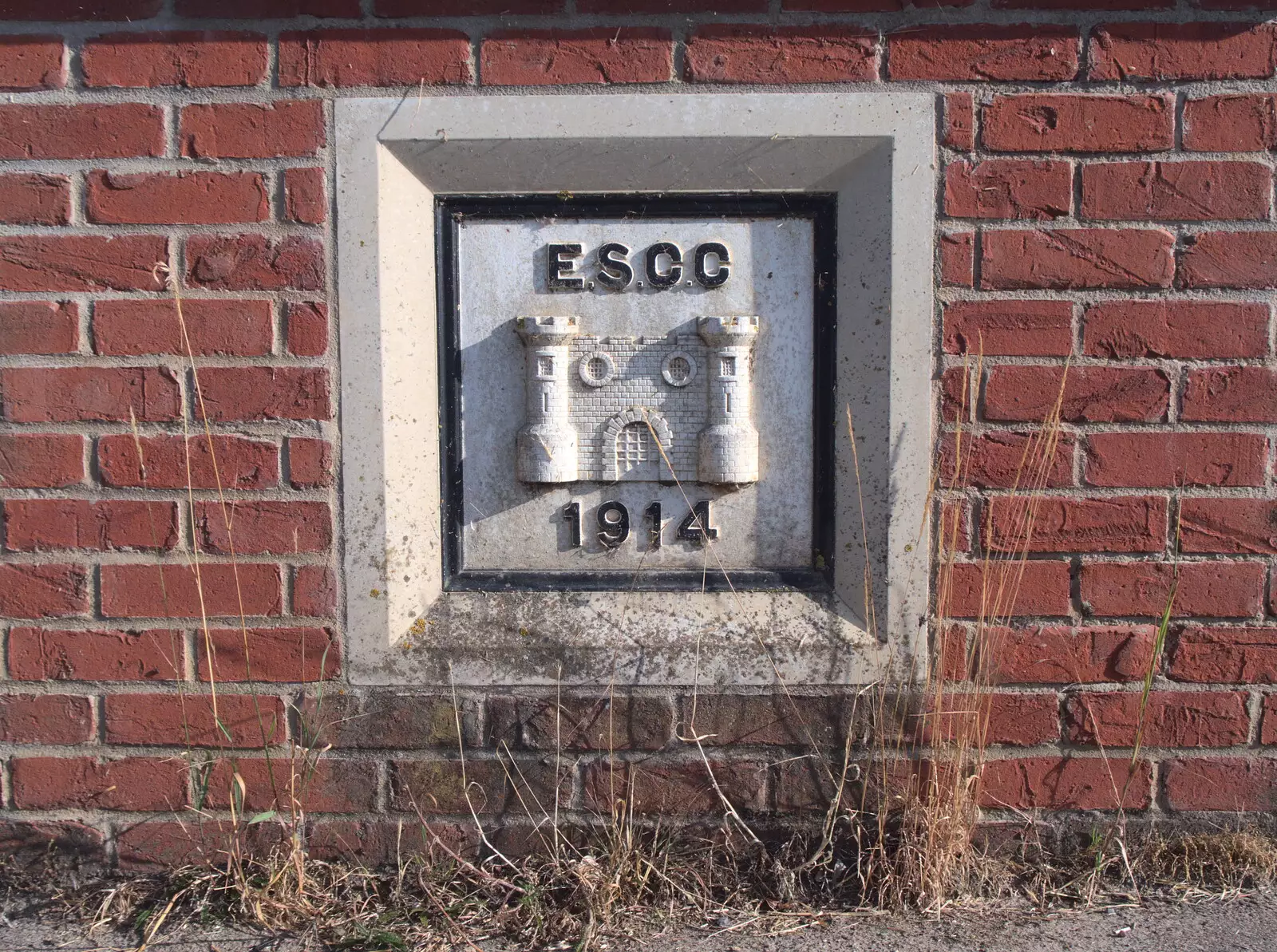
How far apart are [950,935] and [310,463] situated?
57.7 inches

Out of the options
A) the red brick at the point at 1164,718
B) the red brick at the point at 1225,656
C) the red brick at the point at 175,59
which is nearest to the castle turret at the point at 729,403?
the red brick at the point at 1164,718

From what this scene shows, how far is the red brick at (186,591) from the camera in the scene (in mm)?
1859

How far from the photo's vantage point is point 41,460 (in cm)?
185

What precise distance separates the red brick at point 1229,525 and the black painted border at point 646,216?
67 centimetres

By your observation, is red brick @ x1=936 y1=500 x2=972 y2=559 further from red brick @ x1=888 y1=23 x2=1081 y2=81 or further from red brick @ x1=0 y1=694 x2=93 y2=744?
red brick @ x1=0 y1=694 x2=93 y2=744

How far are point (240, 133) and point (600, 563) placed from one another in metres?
1.08

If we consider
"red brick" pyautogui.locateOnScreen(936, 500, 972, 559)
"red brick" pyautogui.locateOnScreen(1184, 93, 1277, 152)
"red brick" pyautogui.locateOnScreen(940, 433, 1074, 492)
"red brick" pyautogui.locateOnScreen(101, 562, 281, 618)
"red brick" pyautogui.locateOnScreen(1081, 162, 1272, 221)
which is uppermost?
"red brick" pyautogui.locateOnScreen(1184, 93, 1277, 152)

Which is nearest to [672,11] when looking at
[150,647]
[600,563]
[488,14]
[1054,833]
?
[488,14]

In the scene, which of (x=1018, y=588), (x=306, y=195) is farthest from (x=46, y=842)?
(x=1018, y=588)

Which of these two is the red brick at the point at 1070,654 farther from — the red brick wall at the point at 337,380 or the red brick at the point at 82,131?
the red brick at the point at 82,131

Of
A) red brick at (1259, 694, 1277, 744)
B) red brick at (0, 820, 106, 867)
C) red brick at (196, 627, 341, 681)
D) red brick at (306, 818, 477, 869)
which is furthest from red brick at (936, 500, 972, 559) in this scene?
red brick at (0, 820, 106, 867)

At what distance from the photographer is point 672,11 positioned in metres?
1.79

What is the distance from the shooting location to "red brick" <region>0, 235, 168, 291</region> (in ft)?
6.01

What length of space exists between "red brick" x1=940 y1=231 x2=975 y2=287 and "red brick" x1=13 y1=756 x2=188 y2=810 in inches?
70.0
